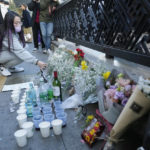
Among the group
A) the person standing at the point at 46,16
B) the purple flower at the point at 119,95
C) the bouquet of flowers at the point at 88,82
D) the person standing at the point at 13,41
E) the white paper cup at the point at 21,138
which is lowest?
the white paper cup at the point at 21,138

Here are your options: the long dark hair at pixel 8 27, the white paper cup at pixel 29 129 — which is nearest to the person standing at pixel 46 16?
the long dark hair at pixel 8 27

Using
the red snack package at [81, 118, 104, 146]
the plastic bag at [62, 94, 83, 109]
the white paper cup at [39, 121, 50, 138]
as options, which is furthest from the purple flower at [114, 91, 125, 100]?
the plastic bag at [62, 94, 83, 109]

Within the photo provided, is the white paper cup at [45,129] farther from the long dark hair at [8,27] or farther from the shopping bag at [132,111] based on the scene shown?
the long dark hair at [8,27]

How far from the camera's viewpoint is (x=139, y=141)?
4.29 ft

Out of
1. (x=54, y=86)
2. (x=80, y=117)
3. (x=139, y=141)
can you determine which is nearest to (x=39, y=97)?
(x=54, y=86)

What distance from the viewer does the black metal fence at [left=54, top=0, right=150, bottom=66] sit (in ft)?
6.72

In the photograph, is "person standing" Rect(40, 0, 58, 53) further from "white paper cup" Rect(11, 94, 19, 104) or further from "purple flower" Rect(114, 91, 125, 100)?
"purple flower" Rect(114, 91, 125, 100)

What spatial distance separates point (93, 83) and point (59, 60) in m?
1.30

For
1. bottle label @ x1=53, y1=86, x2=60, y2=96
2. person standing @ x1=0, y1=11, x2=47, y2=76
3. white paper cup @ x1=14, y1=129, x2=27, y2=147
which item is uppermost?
person standing @ x1=0, y1=11, x2=47, y2=76

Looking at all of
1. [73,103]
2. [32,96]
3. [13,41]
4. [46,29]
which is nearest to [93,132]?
[73,103]

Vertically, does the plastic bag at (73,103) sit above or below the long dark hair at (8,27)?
below

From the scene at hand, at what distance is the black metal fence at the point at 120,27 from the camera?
6.72ft

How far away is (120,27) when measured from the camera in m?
2.53

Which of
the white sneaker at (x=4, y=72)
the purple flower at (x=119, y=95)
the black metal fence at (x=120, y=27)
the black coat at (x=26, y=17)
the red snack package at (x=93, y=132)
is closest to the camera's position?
the purple flower at (x=119, y=95)
